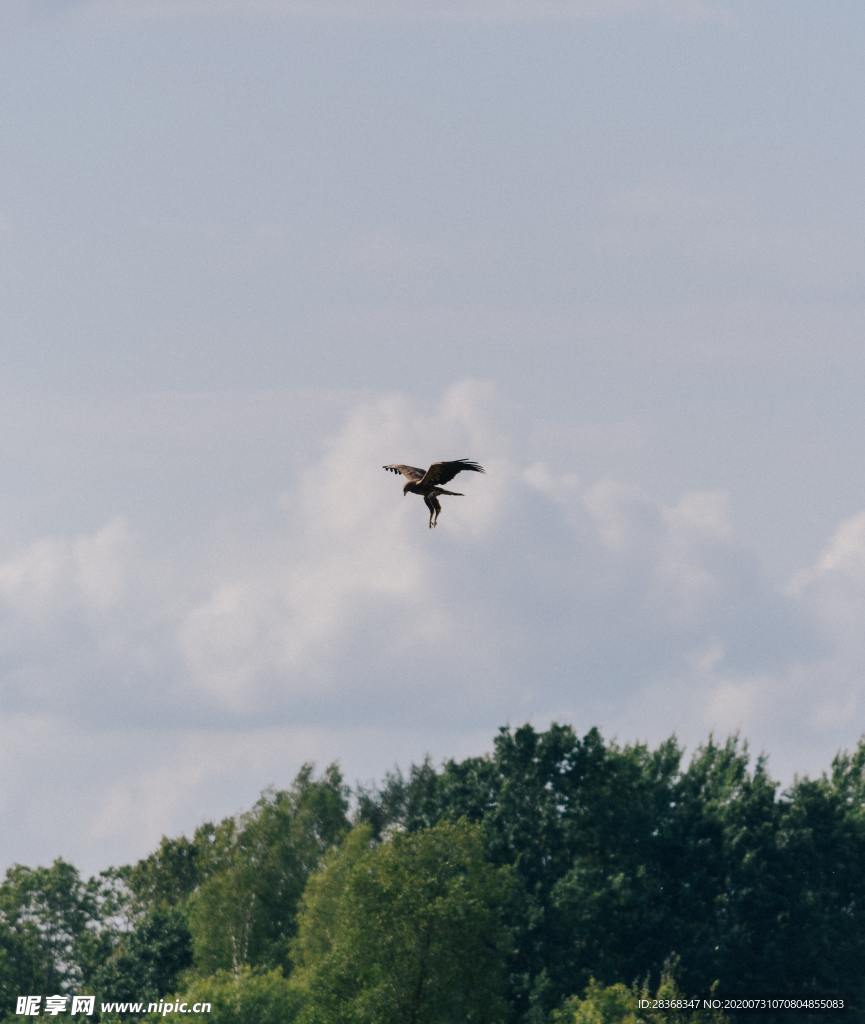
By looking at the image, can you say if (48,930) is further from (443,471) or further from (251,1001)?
(443,471)

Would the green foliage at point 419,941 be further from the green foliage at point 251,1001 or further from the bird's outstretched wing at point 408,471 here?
the bird's outstretched wing at point 408,471

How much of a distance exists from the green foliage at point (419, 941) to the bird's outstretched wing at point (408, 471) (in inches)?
2468

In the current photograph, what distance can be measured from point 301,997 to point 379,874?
784cm

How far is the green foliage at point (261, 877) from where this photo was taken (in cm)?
Result: 12850

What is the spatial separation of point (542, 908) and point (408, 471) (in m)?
69.7

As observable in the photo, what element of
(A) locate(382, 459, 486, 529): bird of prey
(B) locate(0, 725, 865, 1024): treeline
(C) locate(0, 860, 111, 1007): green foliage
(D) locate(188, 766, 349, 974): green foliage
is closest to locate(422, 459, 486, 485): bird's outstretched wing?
(A) locate(382, 459, 486, 529): bird of prey

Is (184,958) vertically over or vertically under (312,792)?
under

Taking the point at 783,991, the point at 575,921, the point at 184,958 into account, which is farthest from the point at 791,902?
the point at 184,958

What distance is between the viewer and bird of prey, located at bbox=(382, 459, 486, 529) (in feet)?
135

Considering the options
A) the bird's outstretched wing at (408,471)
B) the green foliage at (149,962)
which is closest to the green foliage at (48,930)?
the green foliage at (149,962)

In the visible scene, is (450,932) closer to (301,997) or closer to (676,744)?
(301,997)

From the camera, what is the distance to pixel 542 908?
108500 mm

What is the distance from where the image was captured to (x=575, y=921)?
10912cm

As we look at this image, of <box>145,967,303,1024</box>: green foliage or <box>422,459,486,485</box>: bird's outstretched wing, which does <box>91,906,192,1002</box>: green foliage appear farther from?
<box>422,459,486,485</box>: bird's outstretched wing
